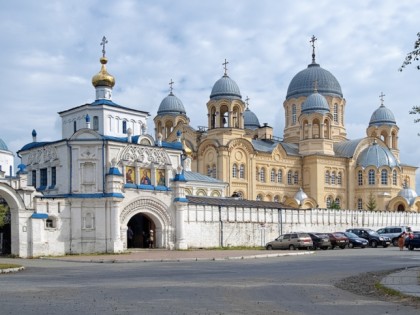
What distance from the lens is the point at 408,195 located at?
72.0 m

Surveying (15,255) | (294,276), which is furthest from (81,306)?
(15,255)

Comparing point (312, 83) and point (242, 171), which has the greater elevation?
point (312, 83)

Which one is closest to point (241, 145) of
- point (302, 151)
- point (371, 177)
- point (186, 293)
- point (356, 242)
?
point (302, 151)

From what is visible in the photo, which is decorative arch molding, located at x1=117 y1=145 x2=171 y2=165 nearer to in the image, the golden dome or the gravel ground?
the golden dome

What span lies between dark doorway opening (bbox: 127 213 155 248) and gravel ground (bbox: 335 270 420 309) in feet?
73.7

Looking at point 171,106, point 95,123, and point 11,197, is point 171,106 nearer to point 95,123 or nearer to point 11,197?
point 95,123

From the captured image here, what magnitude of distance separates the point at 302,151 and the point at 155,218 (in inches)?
1453

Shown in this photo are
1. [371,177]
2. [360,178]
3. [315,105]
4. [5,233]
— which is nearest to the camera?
[5,233]

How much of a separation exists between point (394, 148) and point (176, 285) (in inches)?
2809

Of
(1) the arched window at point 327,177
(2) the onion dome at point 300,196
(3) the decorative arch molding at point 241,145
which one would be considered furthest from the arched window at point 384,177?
(3) the decorative arch molding at point 241,145

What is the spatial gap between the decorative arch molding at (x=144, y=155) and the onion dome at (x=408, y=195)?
128ft

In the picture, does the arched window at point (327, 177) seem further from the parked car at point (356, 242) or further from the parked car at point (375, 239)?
the parked car at point (356, 242)

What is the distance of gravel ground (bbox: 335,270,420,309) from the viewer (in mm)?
14156

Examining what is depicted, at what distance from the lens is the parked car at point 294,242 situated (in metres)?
39.8
